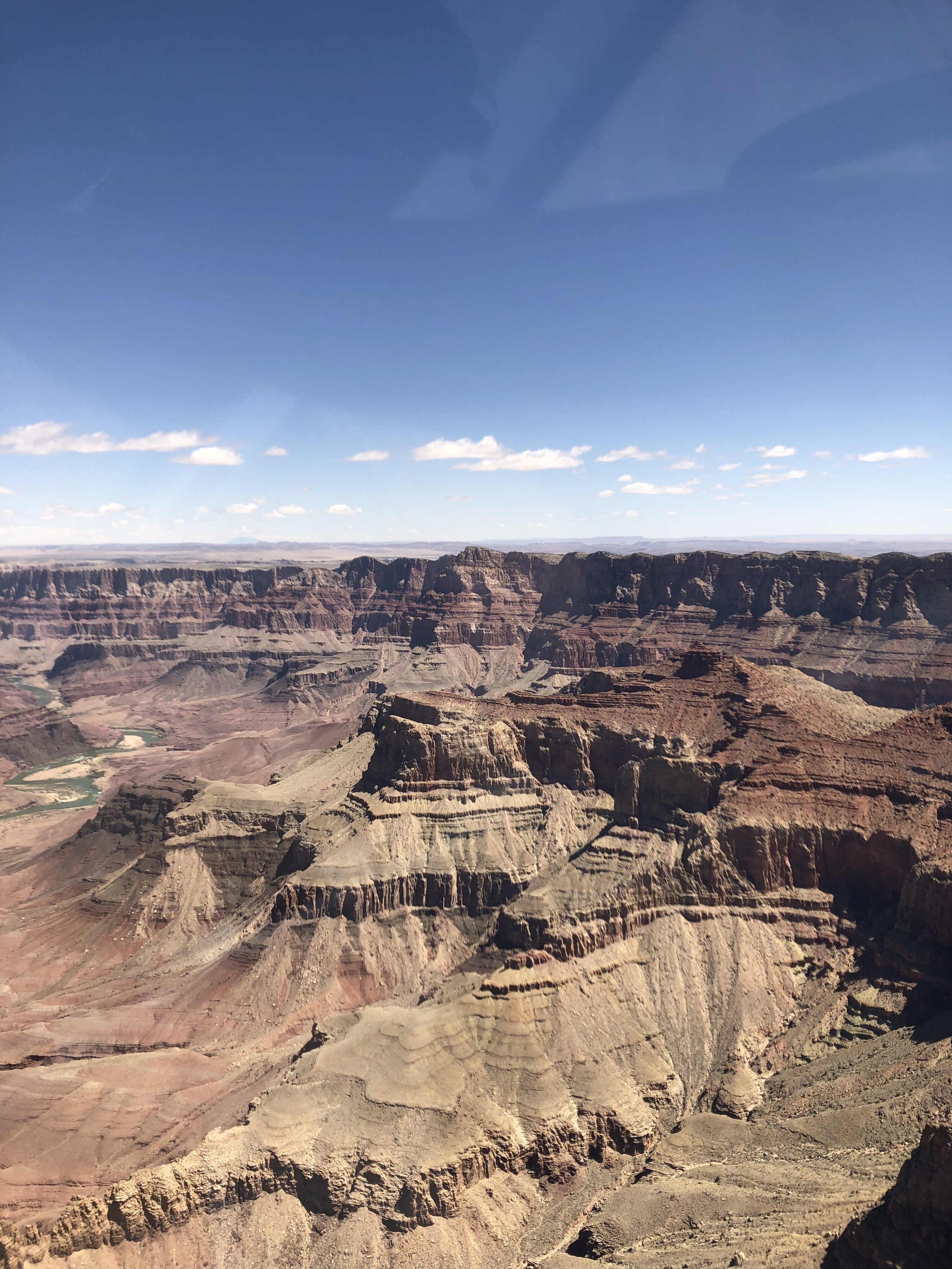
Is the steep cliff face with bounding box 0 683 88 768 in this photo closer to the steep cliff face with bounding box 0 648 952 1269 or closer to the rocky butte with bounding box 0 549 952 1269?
the rocky butte with bounding box 0 549 952 1269

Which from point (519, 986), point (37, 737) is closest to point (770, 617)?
point (519, 986)

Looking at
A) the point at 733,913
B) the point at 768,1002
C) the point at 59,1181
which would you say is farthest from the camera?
the point at 733,913

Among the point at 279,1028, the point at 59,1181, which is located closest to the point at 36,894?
the point at 279,1028

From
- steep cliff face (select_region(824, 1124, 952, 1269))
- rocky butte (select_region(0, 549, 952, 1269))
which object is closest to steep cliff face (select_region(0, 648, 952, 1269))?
rocky butte (select_region(0, 549, 952, 1269))

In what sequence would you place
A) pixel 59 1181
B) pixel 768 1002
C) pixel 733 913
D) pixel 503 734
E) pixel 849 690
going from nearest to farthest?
pixel 59 1181, pixel 768 1002, pixel 733 913, pixel 503 734, pixel 849 690

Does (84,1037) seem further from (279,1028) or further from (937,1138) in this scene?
(937,1138)

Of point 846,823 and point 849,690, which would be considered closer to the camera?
point 846,823

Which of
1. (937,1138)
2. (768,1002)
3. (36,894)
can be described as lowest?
(36,894)

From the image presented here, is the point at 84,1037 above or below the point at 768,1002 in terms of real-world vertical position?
below
